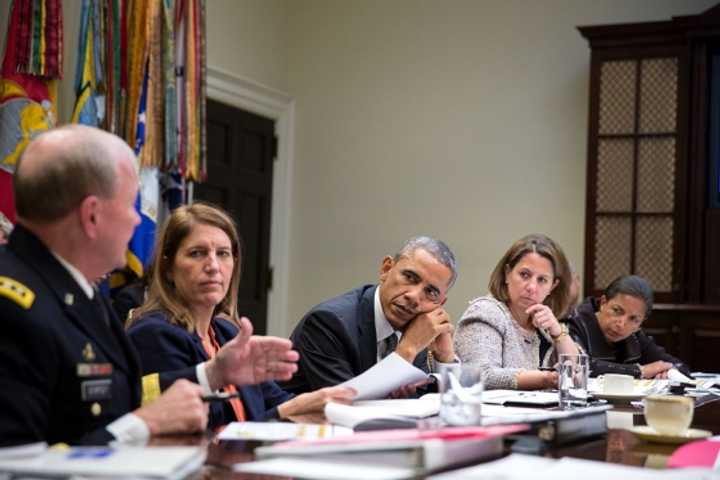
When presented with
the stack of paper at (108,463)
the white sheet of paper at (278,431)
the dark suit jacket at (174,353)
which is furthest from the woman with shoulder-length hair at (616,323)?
the stack of paper at (108,463)

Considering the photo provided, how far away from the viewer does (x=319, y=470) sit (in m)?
1.33

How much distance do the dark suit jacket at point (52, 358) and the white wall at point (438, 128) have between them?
4.99 metres

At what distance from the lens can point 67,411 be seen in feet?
5.21

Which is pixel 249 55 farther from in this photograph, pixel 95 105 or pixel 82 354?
pixel 82 354

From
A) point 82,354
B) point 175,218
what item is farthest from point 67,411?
point 175,218

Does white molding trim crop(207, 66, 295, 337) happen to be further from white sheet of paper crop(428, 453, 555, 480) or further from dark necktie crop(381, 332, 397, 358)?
A: white sheet of paper crop(428, 453, 555, 480)

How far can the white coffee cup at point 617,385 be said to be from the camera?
Answer: 2893 millimetres

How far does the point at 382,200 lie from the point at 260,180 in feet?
2.74

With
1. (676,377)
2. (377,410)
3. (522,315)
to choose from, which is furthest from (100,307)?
(676,377)

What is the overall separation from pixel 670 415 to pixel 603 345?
101 inches

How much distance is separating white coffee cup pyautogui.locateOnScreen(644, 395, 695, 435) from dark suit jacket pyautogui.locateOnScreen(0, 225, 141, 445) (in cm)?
92

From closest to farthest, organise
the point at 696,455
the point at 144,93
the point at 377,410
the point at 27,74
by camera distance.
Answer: the point at 696,455 → the point at 377,410 → the point at 27,74 → the point at 144,93

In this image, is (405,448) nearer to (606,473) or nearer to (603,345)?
(606,473)

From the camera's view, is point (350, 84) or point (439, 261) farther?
point (350, 84)
